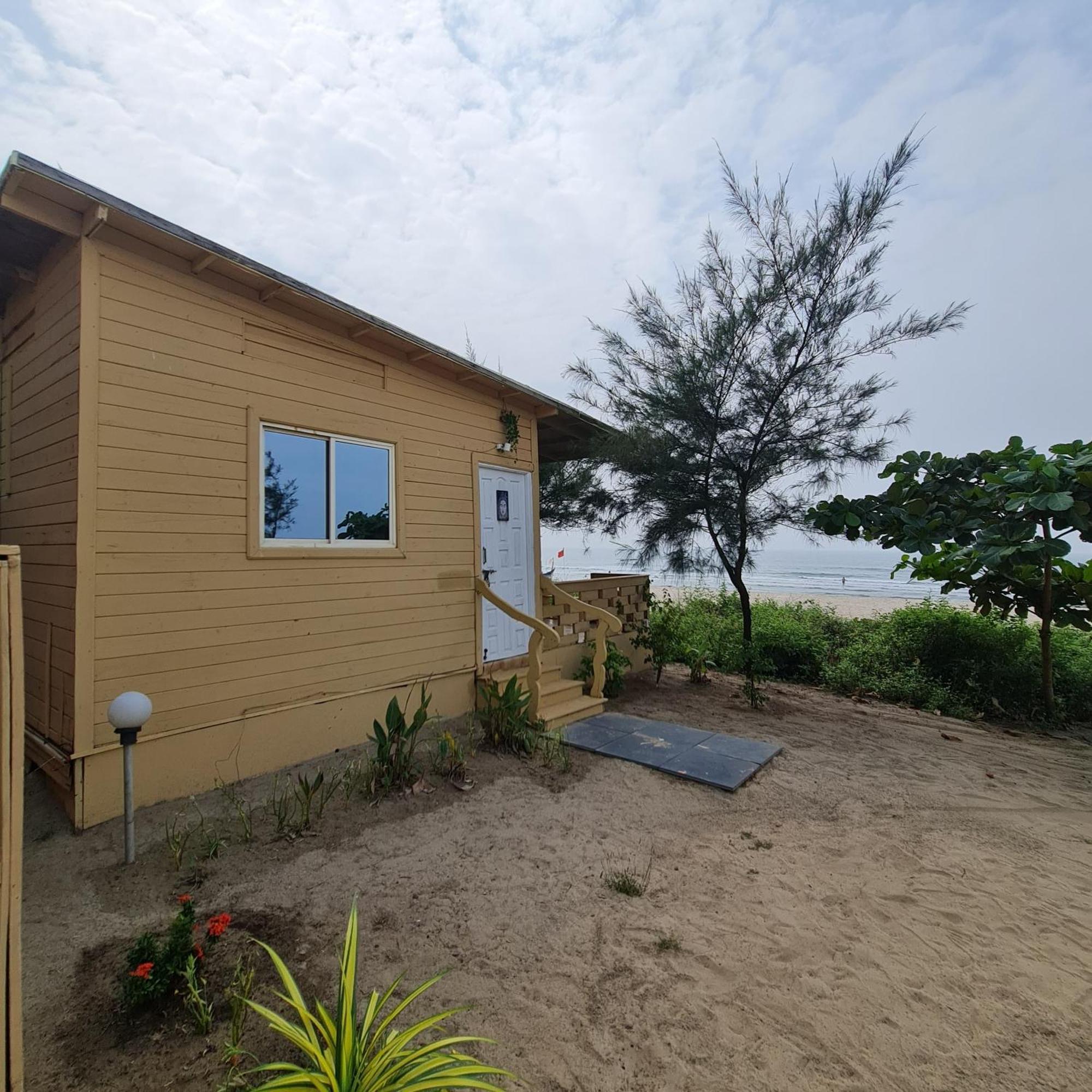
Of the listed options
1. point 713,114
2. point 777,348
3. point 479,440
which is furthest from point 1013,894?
point 713,114

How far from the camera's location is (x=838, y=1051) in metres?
1.82

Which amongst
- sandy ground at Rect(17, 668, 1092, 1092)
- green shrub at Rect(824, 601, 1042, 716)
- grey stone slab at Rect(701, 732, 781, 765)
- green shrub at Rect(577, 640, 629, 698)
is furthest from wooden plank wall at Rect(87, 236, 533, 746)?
green shrub at Rect(824, 601, 1042, 716)

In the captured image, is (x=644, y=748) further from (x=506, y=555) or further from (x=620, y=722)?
(x=506, y=555)

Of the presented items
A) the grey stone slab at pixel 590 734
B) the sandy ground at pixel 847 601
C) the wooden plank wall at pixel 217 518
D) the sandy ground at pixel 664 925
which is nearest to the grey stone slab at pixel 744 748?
the sandy ground at pixel 664 925

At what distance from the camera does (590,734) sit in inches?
207

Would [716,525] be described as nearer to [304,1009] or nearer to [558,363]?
[558,363]

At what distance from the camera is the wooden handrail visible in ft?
19.8

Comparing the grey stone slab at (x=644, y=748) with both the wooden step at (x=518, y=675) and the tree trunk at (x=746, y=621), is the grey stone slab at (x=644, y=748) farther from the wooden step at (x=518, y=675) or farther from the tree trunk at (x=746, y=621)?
the tree trunk at (x=746, y=621)

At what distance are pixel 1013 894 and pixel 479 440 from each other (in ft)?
17.6

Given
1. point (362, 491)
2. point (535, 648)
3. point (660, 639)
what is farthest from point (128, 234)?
point (660, 639)

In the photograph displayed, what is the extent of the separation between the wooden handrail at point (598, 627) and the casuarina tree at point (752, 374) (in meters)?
1.68

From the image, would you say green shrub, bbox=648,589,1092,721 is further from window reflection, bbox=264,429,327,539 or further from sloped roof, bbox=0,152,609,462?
sloped roof, bbox=0,152,609,462

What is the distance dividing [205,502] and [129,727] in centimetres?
164

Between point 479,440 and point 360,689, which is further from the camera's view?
point 479,440
